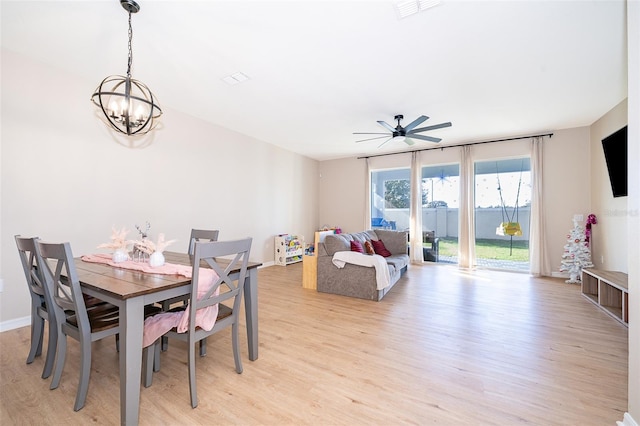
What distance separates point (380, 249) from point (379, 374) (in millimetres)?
3265

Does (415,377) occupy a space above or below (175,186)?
below

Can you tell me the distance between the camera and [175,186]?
4285 mm

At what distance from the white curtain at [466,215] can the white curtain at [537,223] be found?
104cm

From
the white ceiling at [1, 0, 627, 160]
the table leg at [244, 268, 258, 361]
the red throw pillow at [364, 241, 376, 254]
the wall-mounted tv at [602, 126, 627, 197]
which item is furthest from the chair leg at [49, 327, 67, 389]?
the wall-mounted tv at [602, 126, 627, 197]

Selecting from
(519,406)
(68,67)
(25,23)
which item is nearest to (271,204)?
(68,67)

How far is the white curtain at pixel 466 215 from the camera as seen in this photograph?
232 inches

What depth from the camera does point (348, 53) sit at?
2.74m

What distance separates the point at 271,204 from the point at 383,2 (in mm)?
4709

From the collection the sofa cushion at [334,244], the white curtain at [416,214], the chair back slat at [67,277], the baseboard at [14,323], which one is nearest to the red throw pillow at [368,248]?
the sofa cushion at [334,244]

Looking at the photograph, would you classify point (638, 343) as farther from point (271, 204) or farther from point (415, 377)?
point (271, 204)

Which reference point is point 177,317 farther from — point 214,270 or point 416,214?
point 416,214

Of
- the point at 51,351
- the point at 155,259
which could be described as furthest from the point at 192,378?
the point at 51,351

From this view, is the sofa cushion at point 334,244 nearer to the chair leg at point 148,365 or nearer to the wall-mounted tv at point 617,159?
the chair leg at point 148,365

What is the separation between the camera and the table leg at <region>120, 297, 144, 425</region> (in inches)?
56.7
